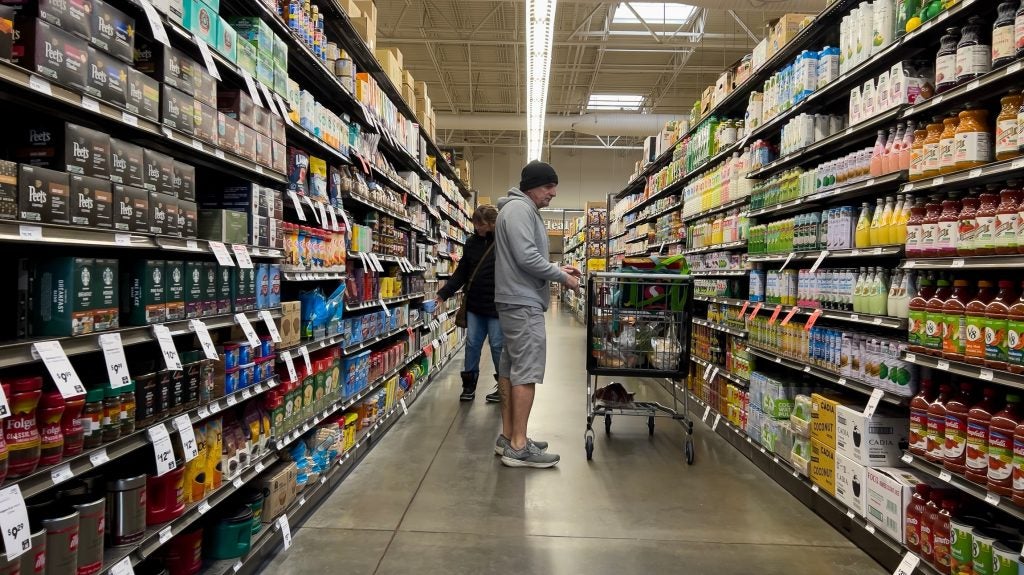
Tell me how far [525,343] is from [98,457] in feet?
8.16

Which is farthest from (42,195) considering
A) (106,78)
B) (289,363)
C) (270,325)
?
(289,363)

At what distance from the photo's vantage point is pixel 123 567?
64.7 inches

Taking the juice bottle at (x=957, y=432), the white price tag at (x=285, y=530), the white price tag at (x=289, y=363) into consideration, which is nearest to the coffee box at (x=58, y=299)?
the white price tag at (x=289, y=363)

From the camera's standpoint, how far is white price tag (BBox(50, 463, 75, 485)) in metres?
1.43

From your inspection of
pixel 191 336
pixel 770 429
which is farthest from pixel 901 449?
pixel 191 336

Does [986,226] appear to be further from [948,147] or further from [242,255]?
[242,255]

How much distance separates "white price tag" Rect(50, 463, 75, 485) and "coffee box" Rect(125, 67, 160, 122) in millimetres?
975

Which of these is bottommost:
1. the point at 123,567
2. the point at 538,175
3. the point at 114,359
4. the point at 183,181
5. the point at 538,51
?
the point at 123,567

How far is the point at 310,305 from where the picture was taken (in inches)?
128

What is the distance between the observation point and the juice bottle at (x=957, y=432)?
2.21 meters

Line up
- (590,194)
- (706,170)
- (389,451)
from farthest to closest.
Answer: (590,194)
(706,170)
(389,451)

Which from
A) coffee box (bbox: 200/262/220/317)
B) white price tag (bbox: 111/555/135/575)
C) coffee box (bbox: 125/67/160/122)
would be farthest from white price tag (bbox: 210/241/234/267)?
white price tag (bbox: 111/555/135/575)

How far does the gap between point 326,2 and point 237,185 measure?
1540mm

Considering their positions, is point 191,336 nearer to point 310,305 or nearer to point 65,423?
point 310,305
